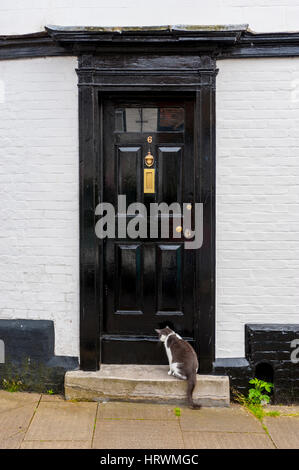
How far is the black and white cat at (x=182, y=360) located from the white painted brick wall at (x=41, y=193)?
90 cm

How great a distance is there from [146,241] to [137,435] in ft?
5.72

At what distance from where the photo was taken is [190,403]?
13.0 feet

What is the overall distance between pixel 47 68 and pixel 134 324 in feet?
8.50

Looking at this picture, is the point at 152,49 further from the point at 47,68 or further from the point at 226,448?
the point at 226,448

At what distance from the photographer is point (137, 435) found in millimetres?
3537

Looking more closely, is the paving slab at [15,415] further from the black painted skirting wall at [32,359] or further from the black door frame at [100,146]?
the black door frame at [100,146]

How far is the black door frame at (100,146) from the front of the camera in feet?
13.5

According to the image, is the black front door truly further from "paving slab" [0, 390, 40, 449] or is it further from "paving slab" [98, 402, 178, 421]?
"paving slab" [0, 390, 40, 449]

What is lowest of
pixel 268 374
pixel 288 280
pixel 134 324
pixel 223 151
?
pixel 268 374

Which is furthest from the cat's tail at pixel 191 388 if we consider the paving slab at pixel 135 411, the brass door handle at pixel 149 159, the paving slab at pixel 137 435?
the brass door handle at pixel 149 159

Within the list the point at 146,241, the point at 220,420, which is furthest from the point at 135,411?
the point at 146,241

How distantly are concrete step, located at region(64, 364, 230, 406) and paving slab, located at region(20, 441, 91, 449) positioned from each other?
2.31 ft

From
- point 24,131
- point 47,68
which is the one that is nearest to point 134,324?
point 24,131
